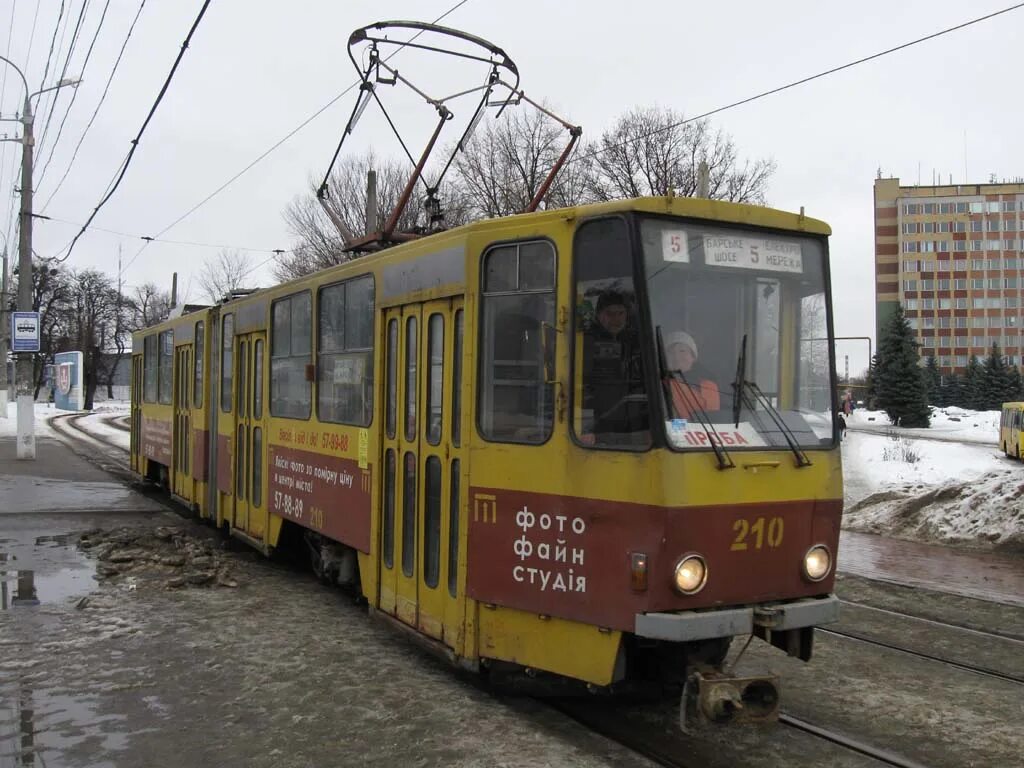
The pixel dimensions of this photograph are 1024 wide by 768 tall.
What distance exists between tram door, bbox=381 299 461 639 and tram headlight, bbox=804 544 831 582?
2109 mm

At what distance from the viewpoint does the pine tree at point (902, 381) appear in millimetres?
52438

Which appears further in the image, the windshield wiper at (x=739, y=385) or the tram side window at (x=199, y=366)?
the tram side window at (x=199, y=366)

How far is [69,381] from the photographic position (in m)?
55.8

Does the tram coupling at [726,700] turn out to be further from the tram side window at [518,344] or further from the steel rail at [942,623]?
the steel rail at [942,623]

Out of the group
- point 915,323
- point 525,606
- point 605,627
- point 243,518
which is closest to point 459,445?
point 525,606

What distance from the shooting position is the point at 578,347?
5133mm

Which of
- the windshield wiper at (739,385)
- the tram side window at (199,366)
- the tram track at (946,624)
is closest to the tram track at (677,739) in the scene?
the windshield wiper at (739,385)

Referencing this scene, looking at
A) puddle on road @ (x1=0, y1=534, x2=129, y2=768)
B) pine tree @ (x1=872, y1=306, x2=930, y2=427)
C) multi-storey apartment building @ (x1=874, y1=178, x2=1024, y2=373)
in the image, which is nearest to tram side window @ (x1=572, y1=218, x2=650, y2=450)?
puddle on road @ (x1=0, y1=534, x2=129, y2=768)

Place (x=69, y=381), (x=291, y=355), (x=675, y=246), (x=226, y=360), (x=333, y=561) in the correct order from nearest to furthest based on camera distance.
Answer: (x=675, y=246), (x=333, y=561), (x=291, y=355), (x=226, y=360), (x=69, y=381)

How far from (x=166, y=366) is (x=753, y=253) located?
1140 cm

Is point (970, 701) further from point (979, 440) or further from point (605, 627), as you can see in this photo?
point (979, 440)

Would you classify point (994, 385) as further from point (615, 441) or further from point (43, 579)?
point (615, 441)


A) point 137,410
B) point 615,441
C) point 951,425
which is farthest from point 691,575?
point 951,425

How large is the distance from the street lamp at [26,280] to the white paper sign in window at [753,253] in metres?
20.6
